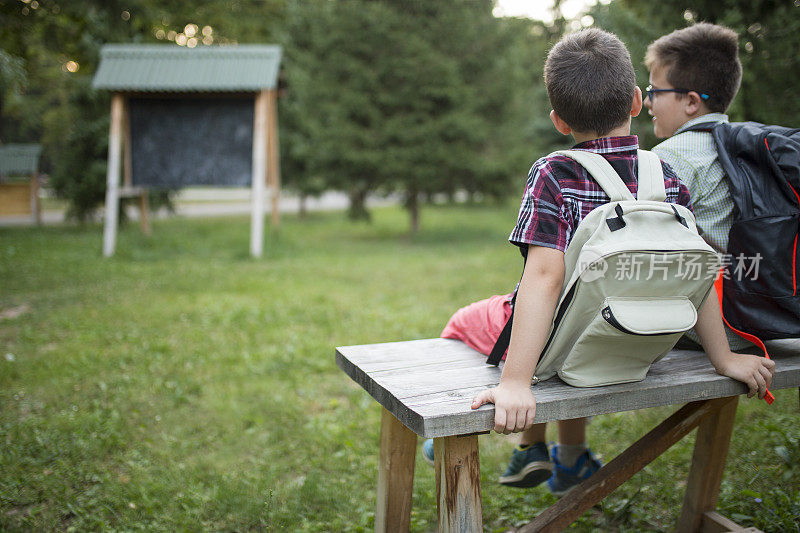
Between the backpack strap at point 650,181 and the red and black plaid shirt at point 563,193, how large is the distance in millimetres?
24

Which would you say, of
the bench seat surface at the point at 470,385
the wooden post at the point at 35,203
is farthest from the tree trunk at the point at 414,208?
the bench seat surface at the point at 470,385

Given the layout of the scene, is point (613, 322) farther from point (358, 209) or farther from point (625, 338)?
point (358, 209)

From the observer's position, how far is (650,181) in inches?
70.6

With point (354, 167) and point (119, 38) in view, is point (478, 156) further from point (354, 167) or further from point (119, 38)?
point (119, 38)

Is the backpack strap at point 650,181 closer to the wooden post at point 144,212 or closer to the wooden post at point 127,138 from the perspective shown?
the wooden post at point 127,138

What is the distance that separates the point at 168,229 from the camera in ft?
42.3

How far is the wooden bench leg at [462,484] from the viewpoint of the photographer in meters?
1.74

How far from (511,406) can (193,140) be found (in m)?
8.34

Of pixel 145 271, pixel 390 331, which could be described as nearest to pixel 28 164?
pixel 145 271

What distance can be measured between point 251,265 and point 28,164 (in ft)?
34.2

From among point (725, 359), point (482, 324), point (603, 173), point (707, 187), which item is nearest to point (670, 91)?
point (707, 187)

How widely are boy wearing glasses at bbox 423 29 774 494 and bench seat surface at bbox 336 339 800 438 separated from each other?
7cm

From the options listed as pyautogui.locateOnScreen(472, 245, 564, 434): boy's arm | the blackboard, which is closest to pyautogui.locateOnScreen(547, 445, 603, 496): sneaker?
pyautogui.locateOnScreen(472, 245, 564, 434): boy's arm

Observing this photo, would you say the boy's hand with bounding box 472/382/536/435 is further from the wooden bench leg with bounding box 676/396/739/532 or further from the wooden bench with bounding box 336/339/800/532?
the wooden bench leg with bounding box 676/396/739/532
